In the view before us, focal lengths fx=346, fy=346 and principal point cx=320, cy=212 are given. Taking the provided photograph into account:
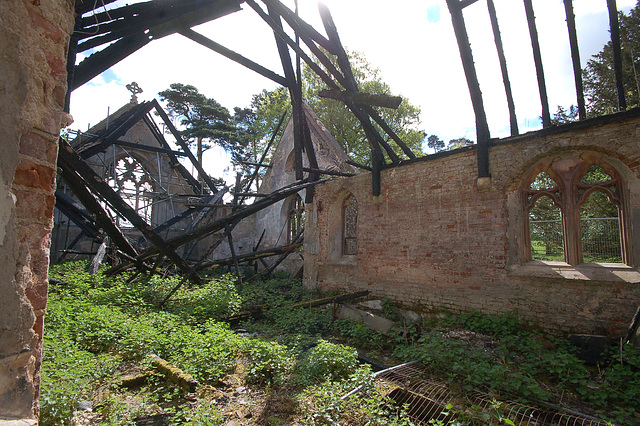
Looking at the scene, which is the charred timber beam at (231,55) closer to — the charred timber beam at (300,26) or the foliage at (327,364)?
the charred timber beam at (300,26)

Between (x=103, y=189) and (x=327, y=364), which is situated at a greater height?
(x=103, y=189)

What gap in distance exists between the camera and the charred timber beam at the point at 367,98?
6.11 metres

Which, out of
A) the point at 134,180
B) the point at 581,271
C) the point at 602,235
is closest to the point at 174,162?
the point at 134,180

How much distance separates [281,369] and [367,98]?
4.93 metres

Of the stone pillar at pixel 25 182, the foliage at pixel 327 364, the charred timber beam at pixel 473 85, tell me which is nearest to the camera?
the stone pillar at pixel 25 182

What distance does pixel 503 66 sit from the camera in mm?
6668

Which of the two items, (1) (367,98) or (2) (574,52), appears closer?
(2) (574,52)

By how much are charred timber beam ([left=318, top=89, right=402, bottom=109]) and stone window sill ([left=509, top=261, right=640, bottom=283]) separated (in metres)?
3.62

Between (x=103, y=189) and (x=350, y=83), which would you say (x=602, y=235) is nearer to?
(x=350, y=83)

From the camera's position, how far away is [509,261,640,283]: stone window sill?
5059mm

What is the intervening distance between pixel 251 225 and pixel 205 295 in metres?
10.0

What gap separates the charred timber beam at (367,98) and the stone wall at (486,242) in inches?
71.0

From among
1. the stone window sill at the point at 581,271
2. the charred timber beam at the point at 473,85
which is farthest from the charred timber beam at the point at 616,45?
the stone window sill at the point at 581,271

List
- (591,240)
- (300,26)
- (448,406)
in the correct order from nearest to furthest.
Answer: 1. (448,406)
2. (300,26)
3. (591,240)
